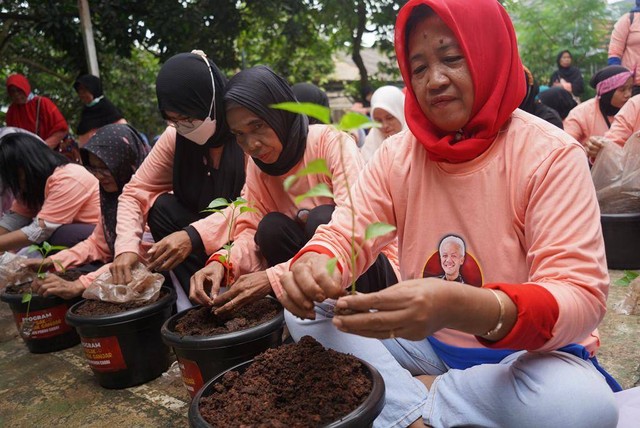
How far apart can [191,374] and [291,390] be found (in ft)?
2.03

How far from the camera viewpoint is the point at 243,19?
20.5 ft

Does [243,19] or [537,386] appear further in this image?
[243,19]

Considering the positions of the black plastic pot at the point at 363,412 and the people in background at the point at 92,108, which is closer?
the black plastic pot at the point at 363,412

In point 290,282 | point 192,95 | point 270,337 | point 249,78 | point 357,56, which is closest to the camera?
point 290,282

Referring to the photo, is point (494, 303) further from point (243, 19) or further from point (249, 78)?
point (243, 19)

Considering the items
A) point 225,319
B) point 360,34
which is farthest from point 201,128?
point 360,34

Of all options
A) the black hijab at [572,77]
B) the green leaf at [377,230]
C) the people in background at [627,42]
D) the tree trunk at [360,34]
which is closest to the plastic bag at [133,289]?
the green leaf at [377,230]

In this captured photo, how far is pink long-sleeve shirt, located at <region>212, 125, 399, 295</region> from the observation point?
2031 millimetres

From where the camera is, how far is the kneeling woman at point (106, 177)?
279 centimetres

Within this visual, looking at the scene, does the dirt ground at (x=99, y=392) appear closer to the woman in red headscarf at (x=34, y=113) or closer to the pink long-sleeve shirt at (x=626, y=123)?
the pink long-sleeve shirt at (x=626, y=123)

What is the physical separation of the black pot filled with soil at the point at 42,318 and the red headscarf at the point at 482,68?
6.98 feet

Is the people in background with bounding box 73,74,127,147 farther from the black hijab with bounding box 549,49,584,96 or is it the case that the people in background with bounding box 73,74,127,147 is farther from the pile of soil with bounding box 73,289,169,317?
the black hijab with bounding box 549,49,584,96

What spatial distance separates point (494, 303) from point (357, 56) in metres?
8.39

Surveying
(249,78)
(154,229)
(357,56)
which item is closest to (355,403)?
(249,78)
